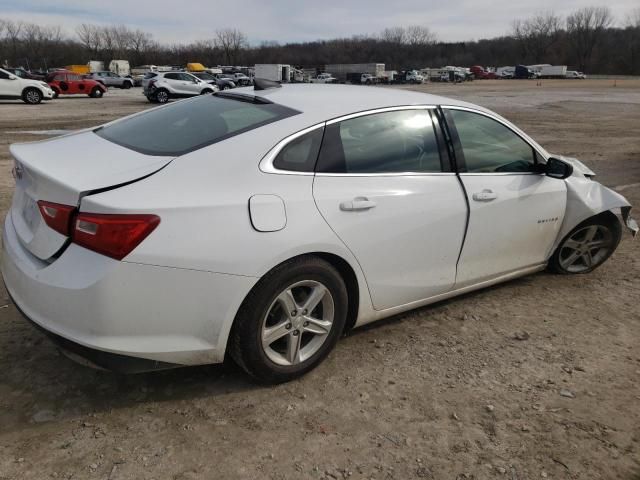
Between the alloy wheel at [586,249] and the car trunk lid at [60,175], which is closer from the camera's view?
the car trunk lid at [60,175]

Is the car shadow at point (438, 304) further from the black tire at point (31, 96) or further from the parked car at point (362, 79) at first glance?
the parked car at point (362, 79)

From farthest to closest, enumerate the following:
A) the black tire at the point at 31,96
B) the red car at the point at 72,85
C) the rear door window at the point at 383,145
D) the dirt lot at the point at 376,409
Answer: the red car at the point at 72,85 → the black tire at the point at 31,96 → the rear door window at the point at 383,145 → the dirt lot at the point at 376,409

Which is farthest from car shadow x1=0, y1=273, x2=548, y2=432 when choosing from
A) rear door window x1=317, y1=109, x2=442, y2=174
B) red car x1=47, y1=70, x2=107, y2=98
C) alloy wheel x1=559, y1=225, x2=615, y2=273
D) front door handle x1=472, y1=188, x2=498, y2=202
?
red car x1=47, y1=70, x2=107, y2=98

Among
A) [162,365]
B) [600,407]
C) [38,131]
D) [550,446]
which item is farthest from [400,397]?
[38,131]

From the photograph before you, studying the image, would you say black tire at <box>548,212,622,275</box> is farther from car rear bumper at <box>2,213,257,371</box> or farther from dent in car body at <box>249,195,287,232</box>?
car rear bumper at <box>2,213,257,371</box>

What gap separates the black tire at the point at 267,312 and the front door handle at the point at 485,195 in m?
1.13

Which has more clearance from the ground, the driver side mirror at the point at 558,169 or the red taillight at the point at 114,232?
the driver side mirror at the point at 558,169

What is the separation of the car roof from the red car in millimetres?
32222

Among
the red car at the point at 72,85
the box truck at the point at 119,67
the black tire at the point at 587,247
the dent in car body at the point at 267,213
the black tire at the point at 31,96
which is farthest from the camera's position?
the box truck at the point at 119,67

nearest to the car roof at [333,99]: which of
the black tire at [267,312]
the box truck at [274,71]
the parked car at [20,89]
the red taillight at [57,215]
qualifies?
the black tire at [267,312]

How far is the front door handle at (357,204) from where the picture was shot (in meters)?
2.78

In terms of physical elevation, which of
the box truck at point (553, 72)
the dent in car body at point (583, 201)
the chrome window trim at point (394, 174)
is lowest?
the dent in car body at point (583, 201)

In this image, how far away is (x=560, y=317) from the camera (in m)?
3.76

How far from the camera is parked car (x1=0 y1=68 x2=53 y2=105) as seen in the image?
2320cm
